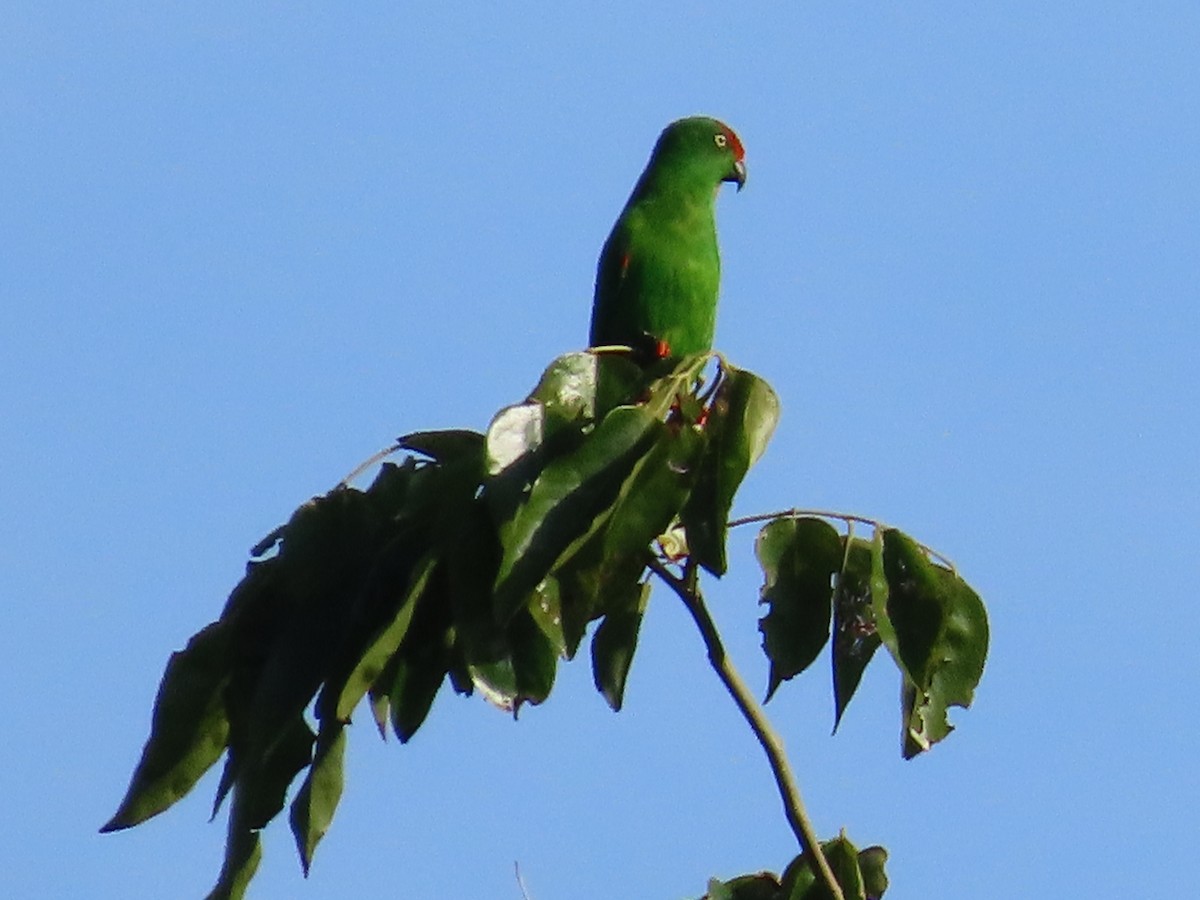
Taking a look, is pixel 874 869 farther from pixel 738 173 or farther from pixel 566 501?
pixel 738 173

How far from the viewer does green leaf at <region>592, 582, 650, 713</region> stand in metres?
2.52

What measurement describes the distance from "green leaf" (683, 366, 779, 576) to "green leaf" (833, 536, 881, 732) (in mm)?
375

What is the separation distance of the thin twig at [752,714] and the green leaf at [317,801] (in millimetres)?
453

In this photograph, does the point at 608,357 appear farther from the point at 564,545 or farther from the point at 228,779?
the point at 228,779

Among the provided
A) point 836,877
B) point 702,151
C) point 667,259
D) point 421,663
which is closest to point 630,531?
point 421,663

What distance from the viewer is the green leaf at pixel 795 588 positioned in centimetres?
245

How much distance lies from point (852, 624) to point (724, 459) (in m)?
0.45

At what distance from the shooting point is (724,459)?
2141mm

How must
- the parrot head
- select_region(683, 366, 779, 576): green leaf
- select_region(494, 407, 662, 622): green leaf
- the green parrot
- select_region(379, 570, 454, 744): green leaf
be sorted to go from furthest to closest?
the parrot head, the green parrot, select_region(379, 570, 454, 744): green leaf, select_region(683, 366, 779, 576): green leaf, select_region(494, 407, 662, 622): green leaf

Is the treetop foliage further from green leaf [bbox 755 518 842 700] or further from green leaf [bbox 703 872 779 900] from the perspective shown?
green leaf [bbox 703 872 779 900]

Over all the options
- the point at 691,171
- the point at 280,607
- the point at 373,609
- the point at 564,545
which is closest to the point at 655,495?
the point at 564,545

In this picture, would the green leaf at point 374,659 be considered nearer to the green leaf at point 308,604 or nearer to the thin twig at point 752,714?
the green leaf at point 308,604

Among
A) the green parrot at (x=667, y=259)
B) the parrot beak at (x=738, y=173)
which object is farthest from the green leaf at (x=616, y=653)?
the parrot beak at (x=738, y=173)

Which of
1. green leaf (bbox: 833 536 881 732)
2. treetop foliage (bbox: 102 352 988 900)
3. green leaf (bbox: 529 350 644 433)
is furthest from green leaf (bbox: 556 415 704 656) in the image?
green leaf (bbox: 833 536 881 732)
